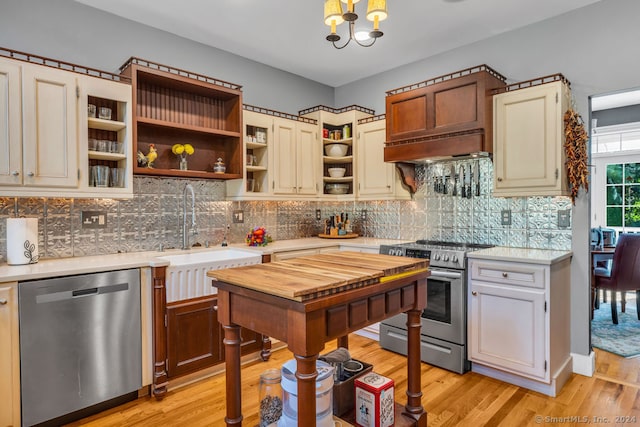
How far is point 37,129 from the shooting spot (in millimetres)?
2393

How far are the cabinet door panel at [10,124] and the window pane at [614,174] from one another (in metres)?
7.05

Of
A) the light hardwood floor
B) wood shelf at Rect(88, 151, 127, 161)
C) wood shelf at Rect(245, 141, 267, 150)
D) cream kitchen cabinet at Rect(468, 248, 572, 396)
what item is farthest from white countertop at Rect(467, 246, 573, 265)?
wood shelf at Rect(88, 151, 127, 161)

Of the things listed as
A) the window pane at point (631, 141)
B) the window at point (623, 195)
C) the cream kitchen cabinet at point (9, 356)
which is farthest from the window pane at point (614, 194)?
the cream kitchen cabinet at point (9, 356)

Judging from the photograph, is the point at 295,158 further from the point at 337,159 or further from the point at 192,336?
the point at 192,336

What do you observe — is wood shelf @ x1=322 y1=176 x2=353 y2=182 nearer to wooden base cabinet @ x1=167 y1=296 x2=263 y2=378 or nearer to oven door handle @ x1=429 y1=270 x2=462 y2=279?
oven door handle @ x1=429 y1=270 x2=462 y2=279

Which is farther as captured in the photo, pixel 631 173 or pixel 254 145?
pixel 631 173

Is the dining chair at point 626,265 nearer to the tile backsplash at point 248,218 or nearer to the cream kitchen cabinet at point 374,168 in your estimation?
the tile backsplash at point 248,218

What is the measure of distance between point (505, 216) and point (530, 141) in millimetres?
757

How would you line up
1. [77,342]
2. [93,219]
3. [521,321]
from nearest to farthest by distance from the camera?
[77,342]
[521,321]
[93,219]

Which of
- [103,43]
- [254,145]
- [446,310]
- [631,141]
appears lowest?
[446,310]

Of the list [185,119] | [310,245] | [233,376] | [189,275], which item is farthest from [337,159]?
[233,376]

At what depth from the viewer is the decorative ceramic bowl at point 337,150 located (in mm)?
4281

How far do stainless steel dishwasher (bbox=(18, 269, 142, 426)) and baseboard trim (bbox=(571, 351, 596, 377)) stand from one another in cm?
332

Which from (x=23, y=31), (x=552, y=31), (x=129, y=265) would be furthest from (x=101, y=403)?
(x=552, y=31)
